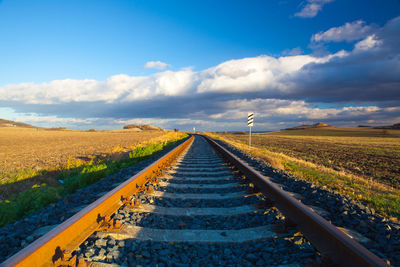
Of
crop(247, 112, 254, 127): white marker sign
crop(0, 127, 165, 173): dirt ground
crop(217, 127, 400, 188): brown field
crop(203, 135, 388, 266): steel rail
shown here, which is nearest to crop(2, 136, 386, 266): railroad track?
crop(203, 135, 388, 266): steel rail

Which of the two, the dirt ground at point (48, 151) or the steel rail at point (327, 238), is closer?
the steel rail at point (327, 238)

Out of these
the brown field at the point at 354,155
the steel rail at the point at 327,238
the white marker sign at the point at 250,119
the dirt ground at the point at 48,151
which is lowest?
the brown field at the point at 354,155

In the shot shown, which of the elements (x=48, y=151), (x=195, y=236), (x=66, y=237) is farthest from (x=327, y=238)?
(x=48, y=151)

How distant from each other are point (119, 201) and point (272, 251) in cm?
223

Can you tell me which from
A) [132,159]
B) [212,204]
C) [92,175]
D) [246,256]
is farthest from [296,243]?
[132,159]

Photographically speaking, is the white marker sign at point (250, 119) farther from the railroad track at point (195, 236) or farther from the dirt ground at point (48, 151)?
the railroad track at point (195, 236)

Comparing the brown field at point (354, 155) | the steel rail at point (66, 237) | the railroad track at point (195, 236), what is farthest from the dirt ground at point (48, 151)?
the brown field at point (354, 155)

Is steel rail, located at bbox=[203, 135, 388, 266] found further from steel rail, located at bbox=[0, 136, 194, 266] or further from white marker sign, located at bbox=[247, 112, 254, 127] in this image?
white marker sign, located at bbox=[247, 112, 254, 127]

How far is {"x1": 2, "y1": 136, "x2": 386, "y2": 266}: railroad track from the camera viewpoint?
185cm

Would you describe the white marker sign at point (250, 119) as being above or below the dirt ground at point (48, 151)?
above

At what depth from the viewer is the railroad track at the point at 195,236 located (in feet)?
6.06

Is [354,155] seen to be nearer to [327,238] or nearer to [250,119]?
[250,119]

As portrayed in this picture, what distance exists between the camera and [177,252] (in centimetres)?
218

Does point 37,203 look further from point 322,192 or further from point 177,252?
point 322,192
